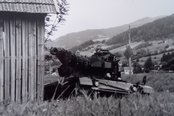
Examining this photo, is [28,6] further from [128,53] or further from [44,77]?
[128,53]

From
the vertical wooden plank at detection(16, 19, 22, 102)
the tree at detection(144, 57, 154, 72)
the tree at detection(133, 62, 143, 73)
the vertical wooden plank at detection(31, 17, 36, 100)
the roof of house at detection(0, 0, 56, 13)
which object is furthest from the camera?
the tree at detection(133, 62, 143, 73)

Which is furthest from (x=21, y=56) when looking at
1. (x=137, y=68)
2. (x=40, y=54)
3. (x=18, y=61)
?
(x=137, y=68)

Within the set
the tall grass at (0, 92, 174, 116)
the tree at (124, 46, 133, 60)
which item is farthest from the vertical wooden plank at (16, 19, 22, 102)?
the tree at (124, 46, 133, 60)

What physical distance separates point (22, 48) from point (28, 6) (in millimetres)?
1367

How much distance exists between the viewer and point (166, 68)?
2645cm

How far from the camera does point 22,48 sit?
11148mm

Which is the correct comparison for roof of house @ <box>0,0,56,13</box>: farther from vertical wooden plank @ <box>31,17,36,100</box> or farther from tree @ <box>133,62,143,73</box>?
tree @ <box>133,62,143,73</box>

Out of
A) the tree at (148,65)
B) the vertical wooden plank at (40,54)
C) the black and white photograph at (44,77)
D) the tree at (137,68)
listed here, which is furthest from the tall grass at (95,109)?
the tree at (137,68)

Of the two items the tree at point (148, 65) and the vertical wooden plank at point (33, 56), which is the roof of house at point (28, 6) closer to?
the vertical wooden plank at point (33, 56)

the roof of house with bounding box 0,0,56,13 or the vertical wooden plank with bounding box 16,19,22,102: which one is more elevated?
the roof of house with bounding box 0,0,56,13

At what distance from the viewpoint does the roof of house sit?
10625 mm

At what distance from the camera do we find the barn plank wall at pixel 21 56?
10.9 meters

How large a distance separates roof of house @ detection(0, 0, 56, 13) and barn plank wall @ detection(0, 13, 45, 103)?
460 millimetres

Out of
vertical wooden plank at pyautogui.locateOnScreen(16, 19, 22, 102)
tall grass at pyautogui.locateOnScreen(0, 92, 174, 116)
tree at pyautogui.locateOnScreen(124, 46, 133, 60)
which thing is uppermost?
tree at pyautogui.locateOnScreen(124, 46, 133, 60)
